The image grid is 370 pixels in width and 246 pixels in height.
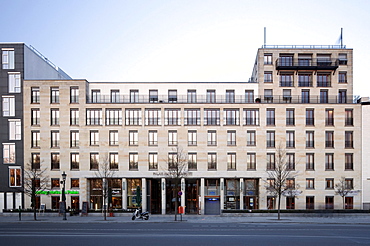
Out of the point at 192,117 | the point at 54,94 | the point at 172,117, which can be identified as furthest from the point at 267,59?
the point at 54,94

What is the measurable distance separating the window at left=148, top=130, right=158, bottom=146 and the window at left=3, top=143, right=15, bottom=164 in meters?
20.5

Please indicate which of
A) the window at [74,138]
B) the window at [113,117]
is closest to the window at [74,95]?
the window at [74,138]

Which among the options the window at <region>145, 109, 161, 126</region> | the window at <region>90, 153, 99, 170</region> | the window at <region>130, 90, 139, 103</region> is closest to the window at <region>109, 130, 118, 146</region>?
the window at <region>90, 153, 99, 170</region>

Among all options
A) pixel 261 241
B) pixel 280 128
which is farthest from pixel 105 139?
pixel 261 241

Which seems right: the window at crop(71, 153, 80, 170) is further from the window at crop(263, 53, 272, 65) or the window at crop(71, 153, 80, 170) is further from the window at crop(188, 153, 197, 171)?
the window at crop(263, 53, 272, 65)

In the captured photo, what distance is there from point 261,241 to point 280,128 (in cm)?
3212

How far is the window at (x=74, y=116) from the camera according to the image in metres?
51.8

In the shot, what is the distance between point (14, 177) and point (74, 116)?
12.5 meters

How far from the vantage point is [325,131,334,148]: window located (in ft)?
171

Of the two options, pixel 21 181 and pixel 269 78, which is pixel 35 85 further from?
pixel 269 78

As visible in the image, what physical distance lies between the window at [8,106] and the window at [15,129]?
1.21m

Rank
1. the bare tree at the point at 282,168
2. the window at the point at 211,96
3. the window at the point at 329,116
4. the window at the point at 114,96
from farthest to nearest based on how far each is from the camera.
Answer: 1. the window at the point at 211,96
2. the window at the point at 114,96
3. the window at the point at 329,116
4. the bare tree at the point at 282,168

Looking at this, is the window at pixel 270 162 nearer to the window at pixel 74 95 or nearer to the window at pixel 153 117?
the window at pixel 153 117

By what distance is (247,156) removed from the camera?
51656mm
